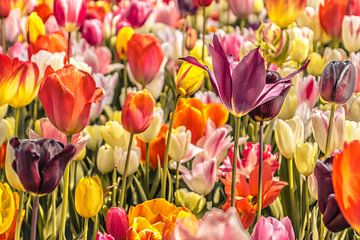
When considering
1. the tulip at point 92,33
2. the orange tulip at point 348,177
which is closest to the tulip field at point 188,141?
the orange tulip at point 348,177

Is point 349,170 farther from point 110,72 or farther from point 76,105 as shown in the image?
point 110,72

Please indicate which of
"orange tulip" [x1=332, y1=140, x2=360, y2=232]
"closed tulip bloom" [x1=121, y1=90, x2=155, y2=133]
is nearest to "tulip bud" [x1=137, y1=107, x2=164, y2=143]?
"closed tulip bloom" [x1=121, y1=90, x2=155, y2=133]

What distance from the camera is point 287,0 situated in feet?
5.96

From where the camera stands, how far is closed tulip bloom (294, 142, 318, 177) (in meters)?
1.23

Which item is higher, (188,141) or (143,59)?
(143,59)

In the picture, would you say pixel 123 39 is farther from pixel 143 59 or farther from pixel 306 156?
pixel 306 156

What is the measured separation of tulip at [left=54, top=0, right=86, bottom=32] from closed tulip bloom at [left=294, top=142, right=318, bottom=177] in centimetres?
74

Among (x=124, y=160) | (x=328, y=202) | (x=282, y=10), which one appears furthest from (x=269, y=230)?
(x=282, y=10)

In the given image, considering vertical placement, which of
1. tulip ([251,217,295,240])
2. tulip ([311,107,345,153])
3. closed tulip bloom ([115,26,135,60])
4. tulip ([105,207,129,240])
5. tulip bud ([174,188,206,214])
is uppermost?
closed tulip bloom ([115,26,135,60])

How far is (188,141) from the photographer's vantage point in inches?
57.2

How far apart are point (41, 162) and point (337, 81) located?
0.46 meters

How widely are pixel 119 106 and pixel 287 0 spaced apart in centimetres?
64

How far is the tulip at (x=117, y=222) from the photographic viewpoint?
3.41ft

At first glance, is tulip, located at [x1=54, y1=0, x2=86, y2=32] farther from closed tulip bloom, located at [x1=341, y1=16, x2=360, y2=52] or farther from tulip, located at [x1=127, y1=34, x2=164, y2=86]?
closed tulip bloom, located at [x1=341, y1=16, x2=360, y2=52]
